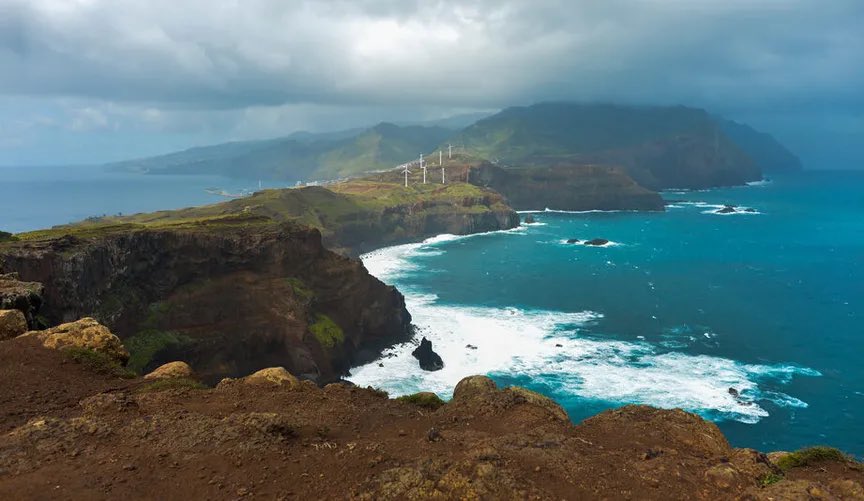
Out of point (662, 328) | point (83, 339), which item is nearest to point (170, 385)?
point (83, 339)

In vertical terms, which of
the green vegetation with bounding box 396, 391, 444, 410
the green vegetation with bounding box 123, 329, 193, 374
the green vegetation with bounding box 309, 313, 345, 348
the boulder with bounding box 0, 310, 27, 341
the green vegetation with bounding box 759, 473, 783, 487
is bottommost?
the green vegetation with bounding box 309, 313, 345, 348

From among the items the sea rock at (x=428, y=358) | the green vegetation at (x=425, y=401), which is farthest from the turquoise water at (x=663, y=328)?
the green vegetation at (x=425, y=401)

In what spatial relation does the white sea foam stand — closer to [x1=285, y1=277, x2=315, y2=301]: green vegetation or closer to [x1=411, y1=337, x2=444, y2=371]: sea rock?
[x1=411, y1=337, x2=444, y2=371]: sea rock

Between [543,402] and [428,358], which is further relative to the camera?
[428,358]

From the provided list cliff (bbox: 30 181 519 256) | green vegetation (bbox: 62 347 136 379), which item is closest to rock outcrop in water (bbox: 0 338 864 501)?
green vegetation (bbox: 62 347 136 379)

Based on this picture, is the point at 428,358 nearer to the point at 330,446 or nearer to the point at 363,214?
the point at 330,446

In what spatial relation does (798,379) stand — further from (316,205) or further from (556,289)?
(316,205)
